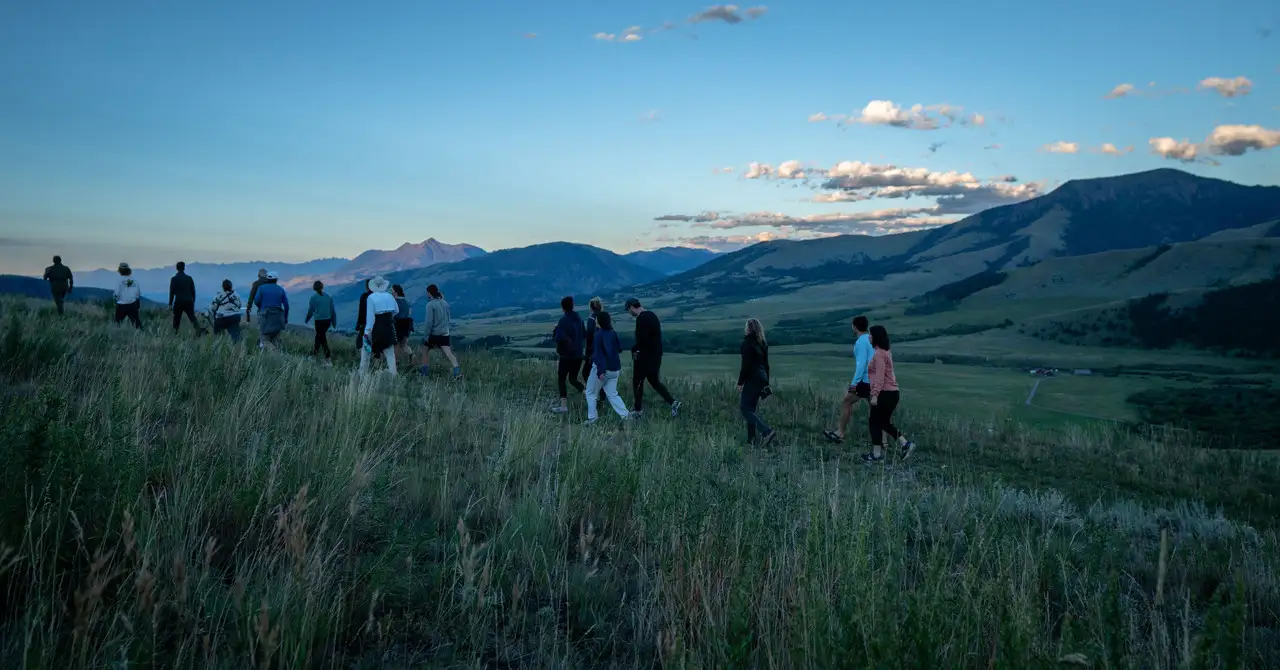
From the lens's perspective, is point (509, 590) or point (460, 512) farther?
point (460, 512)

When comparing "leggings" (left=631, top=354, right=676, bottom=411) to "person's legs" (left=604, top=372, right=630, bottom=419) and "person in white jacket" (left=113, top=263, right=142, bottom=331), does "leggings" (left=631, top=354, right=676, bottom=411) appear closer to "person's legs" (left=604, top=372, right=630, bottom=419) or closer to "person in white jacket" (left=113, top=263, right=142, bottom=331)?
"person's legs" (left=604, top=372, right=630, bottom=419)

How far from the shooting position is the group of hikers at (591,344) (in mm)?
10414

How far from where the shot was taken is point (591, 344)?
12.7m

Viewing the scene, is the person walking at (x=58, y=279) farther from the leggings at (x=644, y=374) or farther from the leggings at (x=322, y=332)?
the leggings at (x=644, y=374)

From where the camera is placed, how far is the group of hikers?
410 inches

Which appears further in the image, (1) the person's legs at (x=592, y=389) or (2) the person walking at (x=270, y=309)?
(2) the person walking at (x=270, y=309)

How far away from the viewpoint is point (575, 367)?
43.6 ft

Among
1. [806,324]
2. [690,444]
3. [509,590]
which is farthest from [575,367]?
[806,324]

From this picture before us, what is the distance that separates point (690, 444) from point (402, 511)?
10.2 ft

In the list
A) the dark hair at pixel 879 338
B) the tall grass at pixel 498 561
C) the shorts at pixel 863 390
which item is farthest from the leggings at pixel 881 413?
the tall grass at pixel 498 561

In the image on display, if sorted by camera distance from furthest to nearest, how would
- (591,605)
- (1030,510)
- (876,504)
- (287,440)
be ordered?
(1030,510), (876,504), (287,440), (591,605)

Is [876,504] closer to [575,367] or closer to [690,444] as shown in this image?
[690,444]

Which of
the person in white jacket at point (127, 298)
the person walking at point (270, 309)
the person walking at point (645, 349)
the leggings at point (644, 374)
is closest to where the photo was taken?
the person walking at point (645, 349)

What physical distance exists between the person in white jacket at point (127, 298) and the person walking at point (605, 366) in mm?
11239
